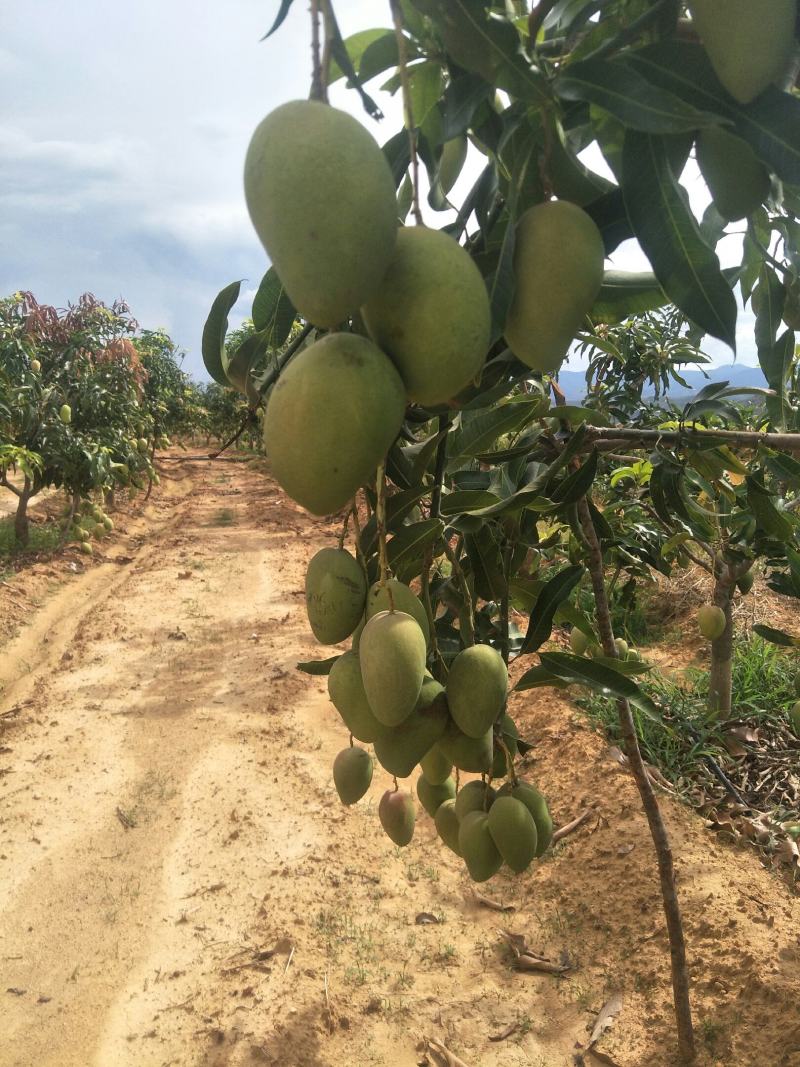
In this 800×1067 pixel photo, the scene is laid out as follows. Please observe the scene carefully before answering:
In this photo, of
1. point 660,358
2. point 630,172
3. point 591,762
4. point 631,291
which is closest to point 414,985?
point 591,762

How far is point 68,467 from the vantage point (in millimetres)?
7418

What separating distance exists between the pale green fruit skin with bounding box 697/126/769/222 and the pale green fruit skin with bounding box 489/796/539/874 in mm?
889

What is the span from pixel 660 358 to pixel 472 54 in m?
5.40

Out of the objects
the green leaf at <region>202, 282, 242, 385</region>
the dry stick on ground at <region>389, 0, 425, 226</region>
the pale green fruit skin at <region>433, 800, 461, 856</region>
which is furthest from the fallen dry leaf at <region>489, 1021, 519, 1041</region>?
the dry stick on ground at <region>389, 0, 425, 226</region>

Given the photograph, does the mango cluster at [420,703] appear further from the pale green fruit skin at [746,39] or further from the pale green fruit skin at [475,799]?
the pale green fruit skin at [746,39]

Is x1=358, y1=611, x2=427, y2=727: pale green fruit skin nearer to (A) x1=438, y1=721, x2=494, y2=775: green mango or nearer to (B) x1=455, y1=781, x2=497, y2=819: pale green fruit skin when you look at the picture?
(A) x1=438, y1=721, x2=494, y2=775: green mango

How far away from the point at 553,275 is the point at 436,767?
2.99ft

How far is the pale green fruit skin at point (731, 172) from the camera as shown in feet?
1.98

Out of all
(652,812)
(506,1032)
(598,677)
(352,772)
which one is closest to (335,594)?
(598,677)

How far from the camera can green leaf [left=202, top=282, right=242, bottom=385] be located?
881 mm

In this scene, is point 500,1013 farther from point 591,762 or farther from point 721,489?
point 721,489

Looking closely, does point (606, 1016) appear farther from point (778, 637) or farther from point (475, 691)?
point (475, 691)

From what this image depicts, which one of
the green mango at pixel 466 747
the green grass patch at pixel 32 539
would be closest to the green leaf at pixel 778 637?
the green mango at pixel 466 747

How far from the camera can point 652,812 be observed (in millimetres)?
1733
